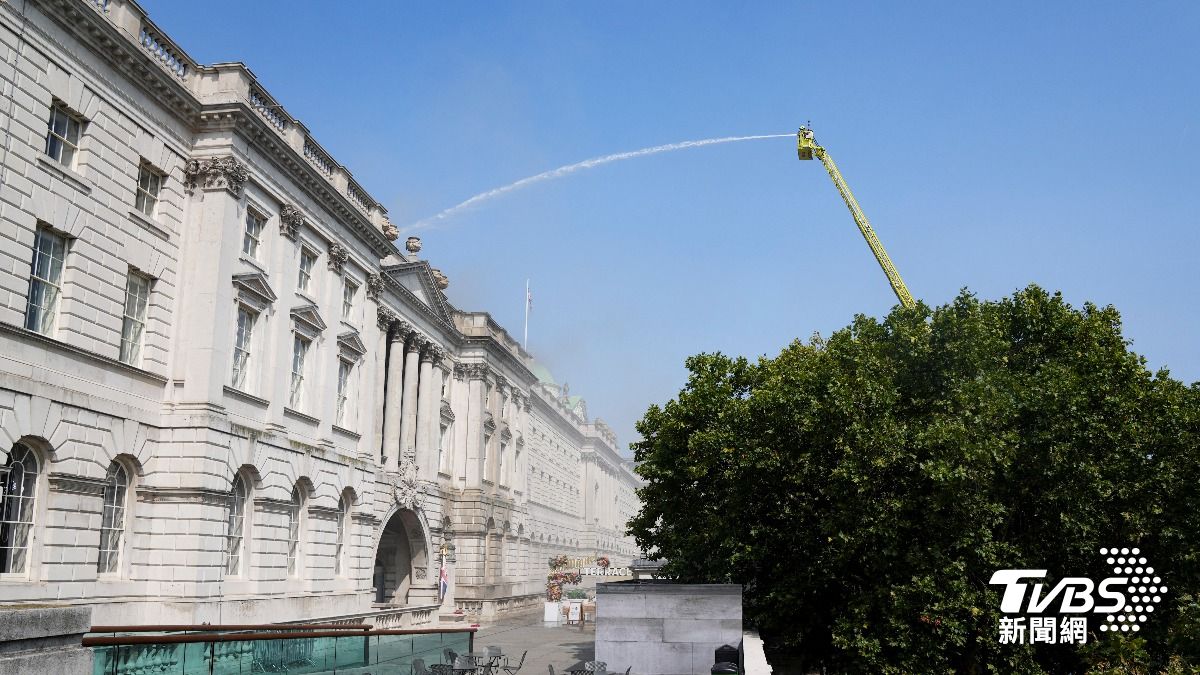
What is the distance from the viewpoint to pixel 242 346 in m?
31.9

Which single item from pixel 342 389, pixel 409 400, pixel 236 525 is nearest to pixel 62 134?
pixel 236 525

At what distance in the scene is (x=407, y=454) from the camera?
4875 centimetres

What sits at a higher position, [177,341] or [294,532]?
[177,341]

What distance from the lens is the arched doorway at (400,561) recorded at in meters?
50.6

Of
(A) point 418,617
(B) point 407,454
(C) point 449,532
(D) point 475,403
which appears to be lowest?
(A) point 418,617

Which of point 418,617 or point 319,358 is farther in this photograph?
point 418,617

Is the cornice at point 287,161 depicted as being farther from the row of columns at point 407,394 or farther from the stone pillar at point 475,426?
the stone pillar at point 475,426

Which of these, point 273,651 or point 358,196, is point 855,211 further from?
point 273,651

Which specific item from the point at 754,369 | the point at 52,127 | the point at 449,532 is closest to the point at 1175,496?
the point at 754,369

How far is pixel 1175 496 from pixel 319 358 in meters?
28.9

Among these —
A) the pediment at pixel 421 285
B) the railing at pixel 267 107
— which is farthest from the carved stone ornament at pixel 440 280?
the railing at pixel 267 107

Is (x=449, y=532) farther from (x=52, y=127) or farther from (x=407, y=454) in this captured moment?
(x=52, y=127)

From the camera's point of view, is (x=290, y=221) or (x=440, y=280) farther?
(x=440, y=280)

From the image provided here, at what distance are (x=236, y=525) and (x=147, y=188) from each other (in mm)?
10659
